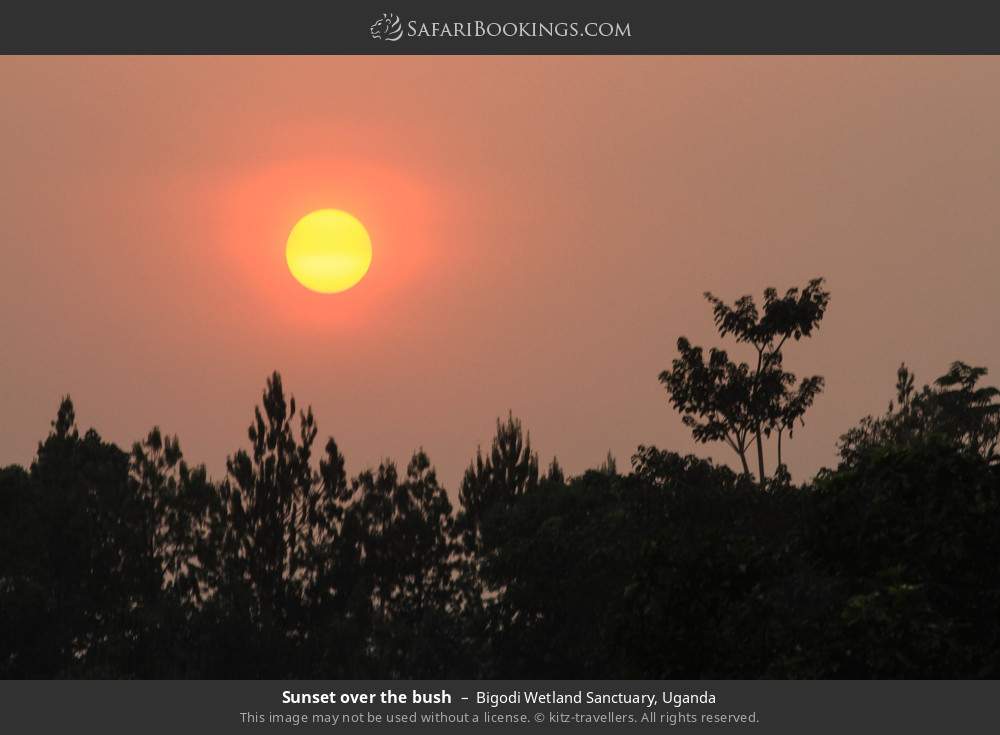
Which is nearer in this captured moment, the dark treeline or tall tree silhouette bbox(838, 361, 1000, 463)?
the dark treeline

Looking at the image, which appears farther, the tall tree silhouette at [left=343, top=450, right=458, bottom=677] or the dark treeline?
the tall tree silhouette at [left=343, top=450, right=458, bottom=677]

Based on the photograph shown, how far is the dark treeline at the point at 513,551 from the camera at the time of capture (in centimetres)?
3272

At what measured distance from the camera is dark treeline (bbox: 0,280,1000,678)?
3272 centimetres

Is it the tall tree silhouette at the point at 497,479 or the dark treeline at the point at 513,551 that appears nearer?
the dark treeline at the point at 513,551

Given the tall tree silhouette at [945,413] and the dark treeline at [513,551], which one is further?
the tall tree silhouette at [945,413]

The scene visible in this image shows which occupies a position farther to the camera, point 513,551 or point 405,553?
point 405,553

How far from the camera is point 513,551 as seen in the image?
64.8 metres

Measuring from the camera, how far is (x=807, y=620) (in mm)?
32531

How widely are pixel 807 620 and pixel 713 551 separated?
205cm

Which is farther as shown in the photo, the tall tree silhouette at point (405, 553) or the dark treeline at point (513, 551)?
the tall tree silhouette at point (405, 553)
